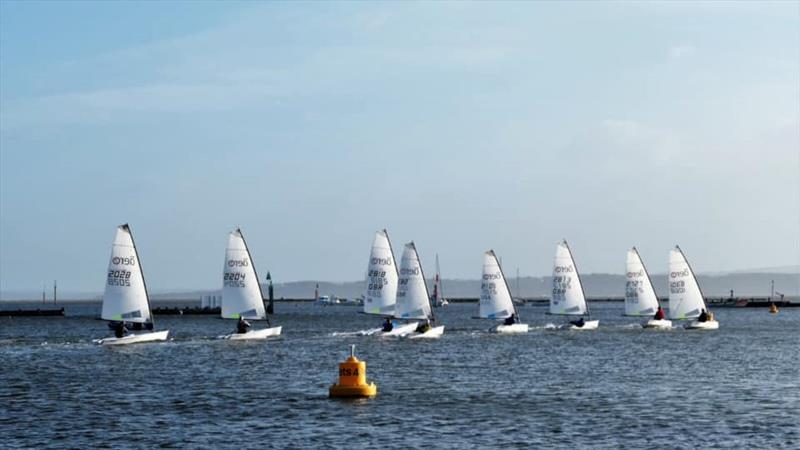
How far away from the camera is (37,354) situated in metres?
85.9

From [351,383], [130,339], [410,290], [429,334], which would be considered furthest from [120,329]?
[351,383]

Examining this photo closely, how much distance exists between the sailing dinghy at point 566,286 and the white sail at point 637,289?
17.5 ft

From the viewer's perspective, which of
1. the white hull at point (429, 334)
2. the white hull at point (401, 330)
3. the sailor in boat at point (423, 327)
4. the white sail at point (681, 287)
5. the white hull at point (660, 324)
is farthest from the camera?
the white hull at point (660, 324)

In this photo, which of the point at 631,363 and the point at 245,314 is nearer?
the point at 631,363

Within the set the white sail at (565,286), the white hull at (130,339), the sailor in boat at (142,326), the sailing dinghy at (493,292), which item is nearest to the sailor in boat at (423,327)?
the sailing dinghy at (493,292)

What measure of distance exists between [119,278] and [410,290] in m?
25.3

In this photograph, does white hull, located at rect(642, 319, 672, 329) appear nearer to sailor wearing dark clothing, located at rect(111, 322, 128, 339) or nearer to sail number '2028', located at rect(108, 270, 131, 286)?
sailor wearing dark clothing, located at rect(111, 322, 128, 339)

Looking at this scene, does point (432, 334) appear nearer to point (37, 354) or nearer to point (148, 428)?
point (37, 354)

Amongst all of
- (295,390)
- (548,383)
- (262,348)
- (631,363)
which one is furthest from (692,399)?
(262,348)

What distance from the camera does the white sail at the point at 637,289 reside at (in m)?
123

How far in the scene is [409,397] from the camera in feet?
174

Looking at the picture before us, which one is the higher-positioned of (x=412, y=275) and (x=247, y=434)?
(x=412, y=275)

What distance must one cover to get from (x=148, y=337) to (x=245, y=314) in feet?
30.7

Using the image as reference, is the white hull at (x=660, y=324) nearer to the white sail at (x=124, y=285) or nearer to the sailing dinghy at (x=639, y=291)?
the sailing dinghy at (x=639, y=291)
